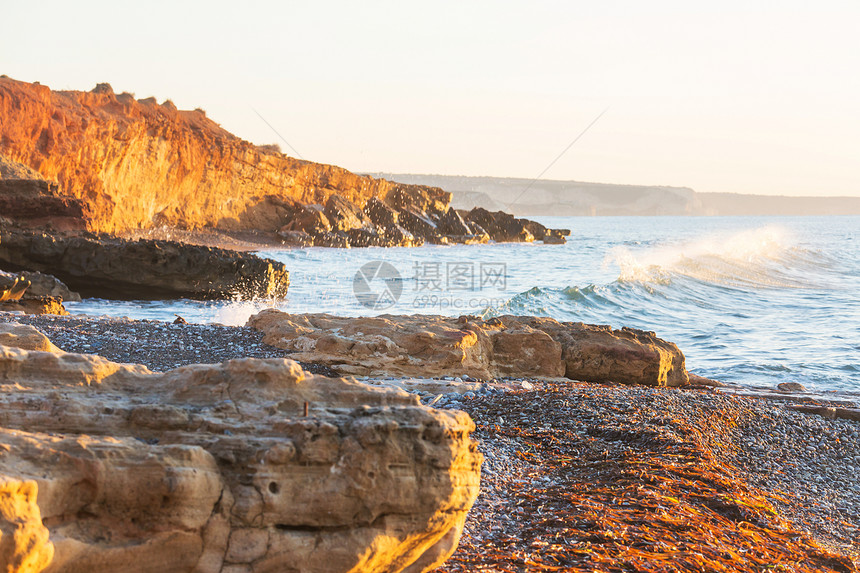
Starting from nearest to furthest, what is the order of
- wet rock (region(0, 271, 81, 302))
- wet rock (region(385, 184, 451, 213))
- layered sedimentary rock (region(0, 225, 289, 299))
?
wet rock (region(0, 271, 81, 302)) < layered sedimentary rock (region(0, 225, 289, 299)) < wet rock (region(385, 184, 451, 213))

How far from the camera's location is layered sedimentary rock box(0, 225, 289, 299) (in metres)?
14.7

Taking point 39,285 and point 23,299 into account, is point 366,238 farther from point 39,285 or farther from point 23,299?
point 23,299

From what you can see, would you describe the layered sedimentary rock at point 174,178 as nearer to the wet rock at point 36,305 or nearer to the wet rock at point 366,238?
the wet rock at point 366,238

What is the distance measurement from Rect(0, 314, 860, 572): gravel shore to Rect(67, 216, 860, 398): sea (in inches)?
127

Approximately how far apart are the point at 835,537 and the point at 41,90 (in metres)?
30.3

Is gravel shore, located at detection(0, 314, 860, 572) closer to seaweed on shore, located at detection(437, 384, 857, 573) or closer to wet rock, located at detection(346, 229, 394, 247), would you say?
seaweed on shore, located at detection(437, 384, 857, 573)

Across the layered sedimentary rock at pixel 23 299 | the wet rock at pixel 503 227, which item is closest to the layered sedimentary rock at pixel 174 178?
the wet rock at pixel 503 227

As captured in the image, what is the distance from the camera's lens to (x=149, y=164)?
33.2 metres

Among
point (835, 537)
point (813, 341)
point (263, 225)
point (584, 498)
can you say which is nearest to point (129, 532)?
point (584, 498)

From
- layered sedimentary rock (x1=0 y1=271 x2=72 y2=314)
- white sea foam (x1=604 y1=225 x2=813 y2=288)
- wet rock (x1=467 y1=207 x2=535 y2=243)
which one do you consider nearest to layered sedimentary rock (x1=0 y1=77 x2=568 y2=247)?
wet rock (x1=467 y1=207 x2=535 y2=243)

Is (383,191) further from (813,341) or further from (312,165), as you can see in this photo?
(813,341)

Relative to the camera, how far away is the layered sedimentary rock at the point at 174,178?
26297mm

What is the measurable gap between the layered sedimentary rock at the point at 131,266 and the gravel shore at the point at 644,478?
797 cm

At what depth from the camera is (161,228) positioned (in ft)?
113
